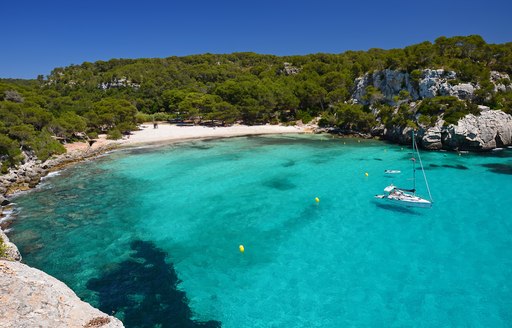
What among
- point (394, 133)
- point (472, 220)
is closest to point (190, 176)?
point (472, 220)

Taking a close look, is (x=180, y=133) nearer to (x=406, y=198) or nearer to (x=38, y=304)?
(x=406, y=198)

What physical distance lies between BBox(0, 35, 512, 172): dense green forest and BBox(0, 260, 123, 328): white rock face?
31288 mm

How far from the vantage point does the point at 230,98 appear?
282 ft

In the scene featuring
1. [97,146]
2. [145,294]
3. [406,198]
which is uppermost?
[97,146]

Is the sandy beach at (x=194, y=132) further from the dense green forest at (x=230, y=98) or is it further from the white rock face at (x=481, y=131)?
the white rock face at (x=481, y=131)

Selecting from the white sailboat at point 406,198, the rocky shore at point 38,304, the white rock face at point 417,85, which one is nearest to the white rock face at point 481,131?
the white rock face at point 417,85

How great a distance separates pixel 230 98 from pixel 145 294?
2939 inches

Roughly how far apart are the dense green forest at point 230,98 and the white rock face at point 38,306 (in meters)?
31.3

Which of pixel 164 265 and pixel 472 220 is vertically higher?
pixel 472 220

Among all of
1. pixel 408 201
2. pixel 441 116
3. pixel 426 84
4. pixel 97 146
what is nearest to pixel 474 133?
pixel 441 116

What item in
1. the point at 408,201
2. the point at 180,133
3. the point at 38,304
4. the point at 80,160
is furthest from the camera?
the point at 180,133

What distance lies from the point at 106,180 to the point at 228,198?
16.9 m

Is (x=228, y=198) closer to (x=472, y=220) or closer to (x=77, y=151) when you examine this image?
(x=472, y=220)

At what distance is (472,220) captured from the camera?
2427cm
